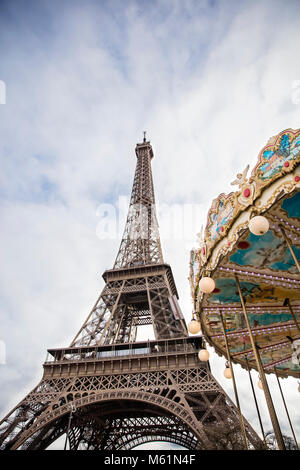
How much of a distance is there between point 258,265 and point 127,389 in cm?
1178

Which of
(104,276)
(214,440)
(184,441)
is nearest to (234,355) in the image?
(214,440)

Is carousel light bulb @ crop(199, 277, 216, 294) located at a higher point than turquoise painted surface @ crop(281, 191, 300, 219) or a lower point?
lower

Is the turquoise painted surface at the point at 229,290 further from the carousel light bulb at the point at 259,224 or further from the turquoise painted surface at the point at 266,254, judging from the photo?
the carousel light bulb at the point at 259,224

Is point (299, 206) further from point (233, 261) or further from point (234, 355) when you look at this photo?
point (234, 355)

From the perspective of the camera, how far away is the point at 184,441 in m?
20.0

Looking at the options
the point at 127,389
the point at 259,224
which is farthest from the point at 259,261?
the point at 127,389

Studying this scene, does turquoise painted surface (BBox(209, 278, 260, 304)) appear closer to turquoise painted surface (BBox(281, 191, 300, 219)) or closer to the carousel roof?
the carousel roof

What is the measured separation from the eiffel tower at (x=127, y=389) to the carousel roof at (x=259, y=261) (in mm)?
3773

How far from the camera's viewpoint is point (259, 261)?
770 centimetres

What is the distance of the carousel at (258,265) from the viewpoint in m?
5.04

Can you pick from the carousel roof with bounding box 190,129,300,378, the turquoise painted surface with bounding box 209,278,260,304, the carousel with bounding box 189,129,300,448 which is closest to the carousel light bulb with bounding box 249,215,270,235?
the carousel with bounding box 189,129,300,448

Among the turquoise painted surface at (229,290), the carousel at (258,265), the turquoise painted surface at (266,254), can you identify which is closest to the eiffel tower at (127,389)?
the carousel at (258,265)

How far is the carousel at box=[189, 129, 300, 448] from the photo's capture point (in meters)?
5.04
